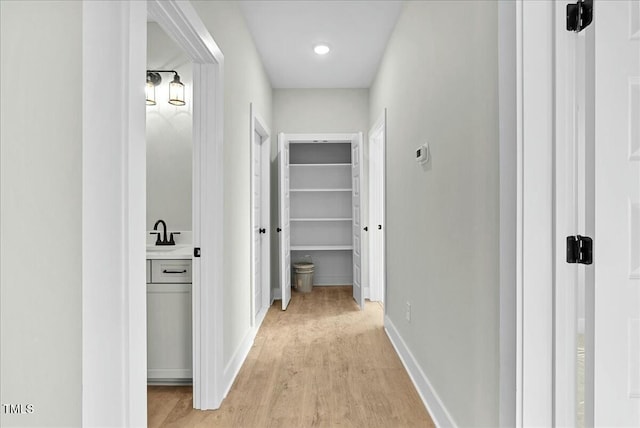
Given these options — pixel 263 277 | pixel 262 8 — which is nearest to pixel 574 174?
pixel 262 8

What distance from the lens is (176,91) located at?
3.16 m

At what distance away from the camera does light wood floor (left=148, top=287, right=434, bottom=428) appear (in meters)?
2.23

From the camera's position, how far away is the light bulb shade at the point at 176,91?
10.3 ft

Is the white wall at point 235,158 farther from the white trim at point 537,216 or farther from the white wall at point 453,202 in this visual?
the white trim at point 537,216

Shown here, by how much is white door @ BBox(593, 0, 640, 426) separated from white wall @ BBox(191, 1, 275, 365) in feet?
6.00

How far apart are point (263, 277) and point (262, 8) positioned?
2797 millimetres

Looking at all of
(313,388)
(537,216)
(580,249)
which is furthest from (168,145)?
(580,249)

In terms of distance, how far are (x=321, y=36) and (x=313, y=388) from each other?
9.67ft

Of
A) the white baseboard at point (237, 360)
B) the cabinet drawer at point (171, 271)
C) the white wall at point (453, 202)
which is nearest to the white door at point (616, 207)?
the white wall at point (453, 202)

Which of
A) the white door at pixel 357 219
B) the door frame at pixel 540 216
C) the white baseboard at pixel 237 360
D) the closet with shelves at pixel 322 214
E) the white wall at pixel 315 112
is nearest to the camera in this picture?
the door frame at pixel 540 216

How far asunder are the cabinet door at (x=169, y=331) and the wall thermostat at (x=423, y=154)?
165 cm

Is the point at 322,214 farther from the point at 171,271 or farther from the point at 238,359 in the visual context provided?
the point at 171,271

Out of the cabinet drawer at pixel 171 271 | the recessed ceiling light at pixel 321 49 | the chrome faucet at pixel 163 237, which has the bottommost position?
the cabinet drawer at pixel 171 271

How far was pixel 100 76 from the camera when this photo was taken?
1.21 metres
